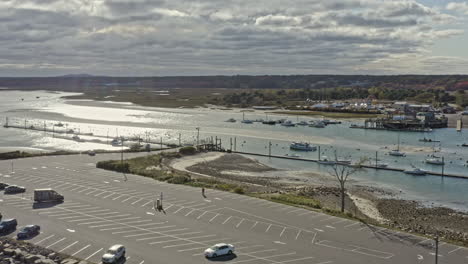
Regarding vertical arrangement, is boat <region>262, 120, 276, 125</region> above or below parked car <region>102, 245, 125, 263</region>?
below

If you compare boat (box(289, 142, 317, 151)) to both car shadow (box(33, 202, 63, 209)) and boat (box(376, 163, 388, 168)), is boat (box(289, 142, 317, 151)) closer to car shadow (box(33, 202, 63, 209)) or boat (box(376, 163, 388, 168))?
boat (box(376, 163, 388, 168))

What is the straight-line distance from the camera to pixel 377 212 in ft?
151

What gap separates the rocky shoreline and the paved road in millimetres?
920

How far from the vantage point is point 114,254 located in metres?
26.9

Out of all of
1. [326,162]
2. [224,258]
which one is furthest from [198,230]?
[326,162]

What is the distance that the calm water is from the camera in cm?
6228

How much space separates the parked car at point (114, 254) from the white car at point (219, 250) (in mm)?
4851

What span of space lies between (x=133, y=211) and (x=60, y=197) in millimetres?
7566

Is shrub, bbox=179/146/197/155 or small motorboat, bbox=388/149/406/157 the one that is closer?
shrub, bbox=179/146/197/155

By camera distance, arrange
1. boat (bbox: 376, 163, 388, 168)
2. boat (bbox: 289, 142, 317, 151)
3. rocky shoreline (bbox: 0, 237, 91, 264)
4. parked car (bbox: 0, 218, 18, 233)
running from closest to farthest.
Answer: rocky shoreline (bbox: 0, 237, 91, 264)
parked car (bbox: 0, 218, 18, 233)
boat (bbox: 376, 163, 388, 168)
boat (bbox: 289, 142, 317, 151)

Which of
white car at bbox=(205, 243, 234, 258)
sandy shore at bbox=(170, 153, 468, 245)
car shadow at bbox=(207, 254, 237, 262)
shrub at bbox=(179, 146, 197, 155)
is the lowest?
sandy shore at bbox=(170, 153, 468, 245)

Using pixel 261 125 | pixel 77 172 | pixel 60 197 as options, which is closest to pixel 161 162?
pixel 77 172

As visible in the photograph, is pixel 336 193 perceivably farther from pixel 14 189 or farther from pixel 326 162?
pixel 14 189

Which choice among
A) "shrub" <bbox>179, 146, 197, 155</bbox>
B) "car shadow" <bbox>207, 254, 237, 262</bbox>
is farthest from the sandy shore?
"car shadow" <bbox>207, 254, 237, 262</bbox>
